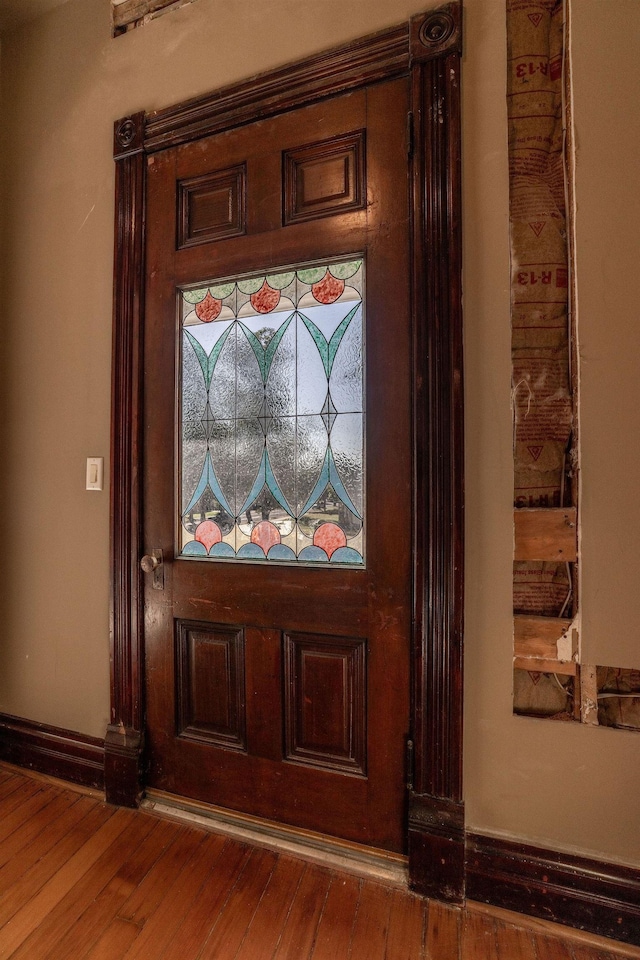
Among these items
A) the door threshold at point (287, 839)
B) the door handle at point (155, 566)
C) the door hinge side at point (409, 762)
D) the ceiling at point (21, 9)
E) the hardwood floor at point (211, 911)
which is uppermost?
the ceiling at point (21, 9)

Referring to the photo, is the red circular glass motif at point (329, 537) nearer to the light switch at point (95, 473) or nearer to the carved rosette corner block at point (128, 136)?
the light switch at point (95, 473)

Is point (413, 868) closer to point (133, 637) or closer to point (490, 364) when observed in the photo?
point (133, 637)

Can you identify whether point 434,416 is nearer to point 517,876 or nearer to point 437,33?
point 437,33

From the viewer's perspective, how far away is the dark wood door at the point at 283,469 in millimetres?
1420

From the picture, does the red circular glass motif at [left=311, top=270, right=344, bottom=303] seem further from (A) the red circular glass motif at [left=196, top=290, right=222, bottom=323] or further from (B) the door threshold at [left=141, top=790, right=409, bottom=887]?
(B) the door threshold at [left=141, top=790, right=409, bottom=887]

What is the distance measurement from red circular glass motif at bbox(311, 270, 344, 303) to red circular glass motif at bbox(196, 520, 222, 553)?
2.78 ft

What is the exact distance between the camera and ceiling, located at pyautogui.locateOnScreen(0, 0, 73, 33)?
6.17 feet

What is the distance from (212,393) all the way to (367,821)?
4.85 feet

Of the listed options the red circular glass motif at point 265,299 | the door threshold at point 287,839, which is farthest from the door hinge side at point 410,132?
the door threshold at point 287,839

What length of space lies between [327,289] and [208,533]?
92 centimetres

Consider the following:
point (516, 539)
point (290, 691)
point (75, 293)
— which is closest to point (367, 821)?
point (290, 691)

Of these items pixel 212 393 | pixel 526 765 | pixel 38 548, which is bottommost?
pixel 526 765

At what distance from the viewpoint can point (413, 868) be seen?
4.35 ft

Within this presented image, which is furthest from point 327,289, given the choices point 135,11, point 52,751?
point 52,751
